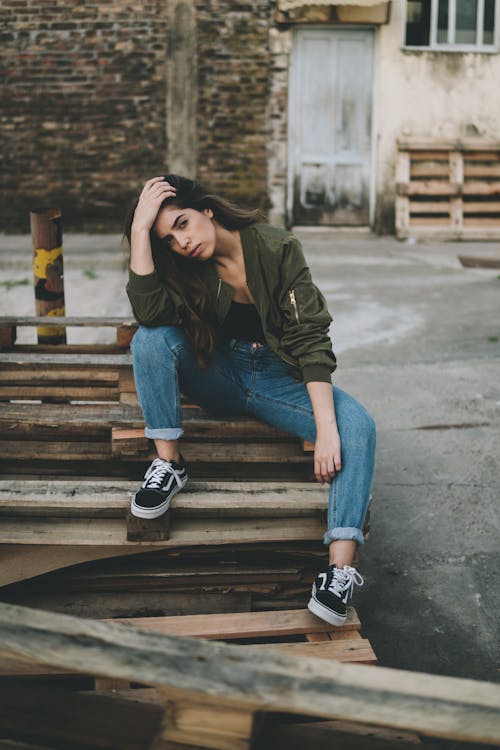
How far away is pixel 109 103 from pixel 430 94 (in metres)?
4.11

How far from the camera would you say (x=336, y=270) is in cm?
870

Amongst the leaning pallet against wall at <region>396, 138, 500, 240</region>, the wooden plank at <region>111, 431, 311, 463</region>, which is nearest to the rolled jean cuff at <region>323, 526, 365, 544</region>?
the wooden plank at <region>111, 431, 311, 463</region>

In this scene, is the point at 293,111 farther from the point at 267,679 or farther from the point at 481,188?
the point at 267,679

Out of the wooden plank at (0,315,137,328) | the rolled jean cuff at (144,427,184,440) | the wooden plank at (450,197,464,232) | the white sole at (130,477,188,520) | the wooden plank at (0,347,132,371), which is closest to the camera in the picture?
the white sole at (130,477,188,520)

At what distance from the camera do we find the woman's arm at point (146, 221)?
2873 millimetres

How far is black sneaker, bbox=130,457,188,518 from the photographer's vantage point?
2.59 meters

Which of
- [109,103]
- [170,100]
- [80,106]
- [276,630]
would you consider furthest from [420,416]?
[80,106]

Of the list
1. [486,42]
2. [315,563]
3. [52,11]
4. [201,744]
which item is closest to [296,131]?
[486,42]

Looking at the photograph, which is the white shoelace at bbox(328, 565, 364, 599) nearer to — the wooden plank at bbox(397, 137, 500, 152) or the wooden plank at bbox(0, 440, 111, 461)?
the wooden plank at bbox(0, 440, 111, 461)

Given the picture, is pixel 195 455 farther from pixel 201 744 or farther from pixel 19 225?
pixel 19 225

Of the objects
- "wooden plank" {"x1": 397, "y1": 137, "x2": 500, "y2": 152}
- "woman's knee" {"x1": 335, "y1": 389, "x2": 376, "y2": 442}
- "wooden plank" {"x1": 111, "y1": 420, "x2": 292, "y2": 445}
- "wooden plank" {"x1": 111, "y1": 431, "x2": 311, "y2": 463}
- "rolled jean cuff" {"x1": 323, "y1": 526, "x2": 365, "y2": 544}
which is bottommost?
"rolled jean cuff" {"x1": 323, "y1": 526, "x2": 365, "y2": 544}

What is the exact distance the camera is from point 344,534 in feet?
8.57

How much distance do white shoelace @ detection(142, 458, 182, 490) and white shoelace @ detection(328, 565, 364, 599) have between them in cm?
60

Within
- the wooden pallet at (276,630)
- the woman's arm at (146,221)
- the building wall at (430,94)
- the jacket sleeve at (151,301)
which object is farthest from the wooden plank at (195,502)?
the building wall at (430,94)
